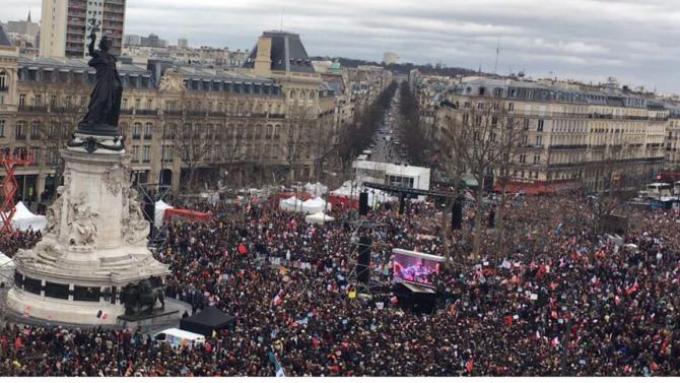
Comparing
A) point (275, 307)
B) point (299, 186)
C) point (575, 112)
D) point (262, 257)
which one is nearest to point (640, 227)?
point (299, 186)

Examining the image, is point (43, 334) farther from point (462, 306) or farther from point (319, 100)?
point (319, 100)

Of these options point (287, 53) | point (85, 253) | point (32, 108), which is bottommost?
point (85, 253)

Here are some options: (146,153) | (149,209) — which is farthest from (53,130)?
(149,209)

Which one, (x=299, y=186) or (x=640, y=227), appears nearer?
(x=640, y=227)

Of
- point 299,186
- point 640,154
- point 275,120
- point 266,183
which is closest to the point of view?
point 299,186

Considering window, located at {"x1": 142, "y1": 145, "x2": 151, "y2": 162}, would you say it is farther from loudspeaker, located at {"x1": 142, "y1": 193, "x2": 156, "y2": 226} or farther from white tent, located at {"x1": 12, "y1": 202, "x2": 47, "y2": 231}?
white tent, located at {"x1": 12, "y1": 202, "x2": 47, "y2": 231}

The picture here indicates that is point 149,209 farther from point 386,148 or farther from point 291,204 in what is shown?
point 386,148

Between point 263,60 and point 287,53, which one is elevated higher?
point 287,53
